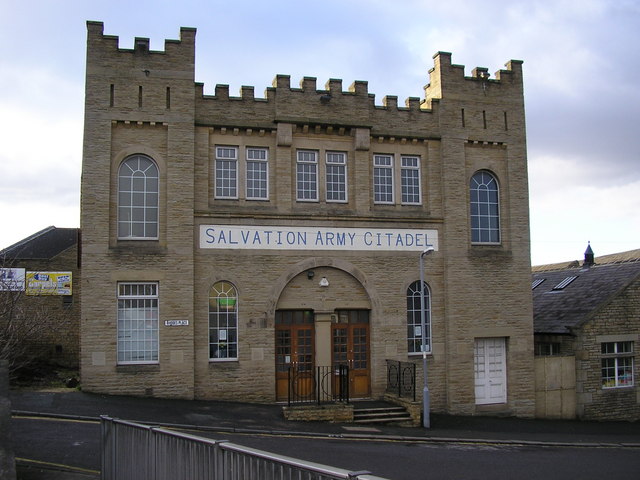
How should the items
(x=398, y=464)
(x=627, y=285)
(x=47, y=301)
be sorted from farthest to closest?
(x=47, y=301)
(x=627, y=285)
(x=398, y=464)

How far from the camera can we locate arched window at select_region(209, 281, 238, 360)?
19609 mm

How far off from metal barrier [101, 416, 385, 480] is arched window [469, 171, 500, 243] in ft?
51.0

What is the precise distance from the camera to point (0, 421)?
30.6 feet

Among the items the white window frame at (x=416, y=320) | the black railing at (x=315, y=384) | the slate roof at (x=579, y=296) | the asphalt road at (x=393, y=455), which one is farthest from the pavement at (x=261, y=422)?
the slate roof at (x=579, y=296)

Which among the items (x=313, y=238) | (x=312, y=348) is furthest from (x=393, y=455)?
(x=313, y=238)

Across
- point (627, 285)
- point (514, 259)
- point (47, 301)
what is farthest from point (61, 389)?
point (627, 285)

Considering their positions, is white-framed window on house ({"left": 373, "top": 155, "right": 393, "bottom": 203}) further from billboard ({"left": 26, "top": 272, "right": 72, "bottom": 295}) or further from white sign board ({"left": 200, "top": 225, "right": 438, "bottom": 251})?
billboard ({"left": 26, "top": 272, "right": 72, "bottom": 295})

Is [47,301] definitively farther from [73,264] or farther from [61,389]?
[61,389]

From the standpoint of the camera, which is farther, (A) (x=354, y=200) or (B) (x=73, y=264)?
(B) (x=73, y=264)

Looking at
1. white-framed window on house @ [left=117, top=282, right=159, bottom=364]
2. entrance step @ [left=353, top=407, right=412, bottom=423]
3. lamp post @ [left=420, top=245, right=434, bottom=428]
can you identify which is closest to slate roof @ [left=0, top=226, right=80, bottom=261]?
white-framed window on house @ [left=117, top=282, right=159, bottom=364]

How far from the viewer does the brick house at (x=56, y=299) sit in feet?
92.4

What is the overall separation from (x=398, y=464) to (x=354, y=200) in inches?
393

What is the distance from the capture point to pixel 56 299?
3072 cm

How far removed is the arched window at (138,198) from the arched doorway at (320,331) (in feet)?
15.2
